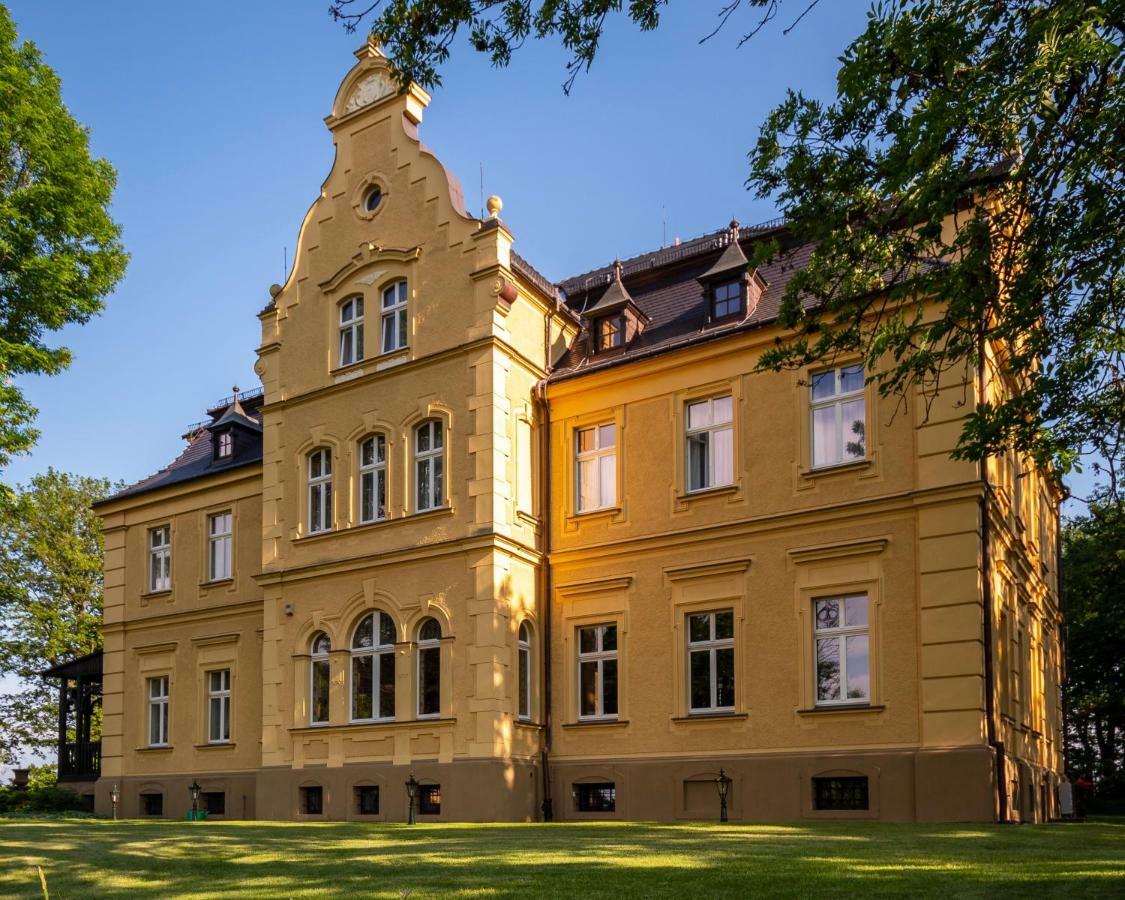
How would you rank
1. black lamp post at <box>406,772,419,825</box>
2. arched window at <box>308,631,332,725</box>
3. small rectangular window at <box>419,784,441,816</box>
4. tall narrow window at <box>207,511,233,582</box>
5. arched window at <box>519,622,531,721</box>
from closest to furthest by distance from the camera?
black lamp post at <box>406,772,419,825</box>
small rectangular window at <box>419,784,441,816</box>
arched window at <box>519,622,531,721</box>
arched window at <box>308,631,332,725</box>
tall narrow window at <box>207,511,233,582</box>

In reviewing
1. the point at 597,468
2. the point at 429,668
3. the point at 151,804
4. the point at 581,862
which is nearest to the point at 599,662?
the point at 429,668

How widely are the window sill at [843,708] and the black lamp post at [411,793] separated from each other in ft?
21.0

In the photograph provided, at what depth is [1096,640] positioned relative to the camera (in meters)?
35.5

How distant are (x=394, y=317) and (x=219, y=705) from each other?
973 cm

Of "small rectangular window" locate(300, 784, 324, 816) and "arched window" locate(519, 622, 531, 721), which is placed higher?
"arched window" locate(519, 622, 531, 721)

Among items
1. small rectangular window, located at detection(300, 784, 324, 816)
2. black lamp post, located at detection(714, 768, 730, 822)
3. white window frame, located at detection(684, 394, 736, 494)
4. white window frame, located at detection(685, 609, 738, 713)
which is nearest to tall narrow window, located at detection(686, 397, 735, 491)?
white window frame, located at detection(684, 394, 736, 494)

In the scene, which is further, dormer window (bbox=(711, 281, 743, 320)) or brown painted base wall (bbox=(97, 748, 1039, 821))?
dormer window (bbox=(711, 281, 743, 320))

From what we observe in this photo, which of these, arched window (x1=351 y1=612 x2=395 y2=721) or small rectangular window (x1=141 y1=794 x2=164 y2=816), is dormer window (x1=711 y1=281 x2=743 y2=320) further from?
small rectangular window (x1=141 y1=794 x2=164 y2=816)

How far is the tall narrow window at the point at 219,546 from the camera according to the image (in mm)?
27562

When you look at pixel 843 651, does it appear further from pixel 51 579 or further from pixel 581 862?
pixel 51 579

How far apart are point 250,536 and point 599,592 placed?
914cm

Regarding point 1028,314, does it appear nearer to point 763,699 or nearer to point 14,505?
point 763,699

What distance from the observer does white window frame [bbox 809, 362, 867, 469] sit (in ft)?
64.2

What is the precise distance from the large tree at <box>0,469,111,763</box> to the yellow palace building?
1718 cm
